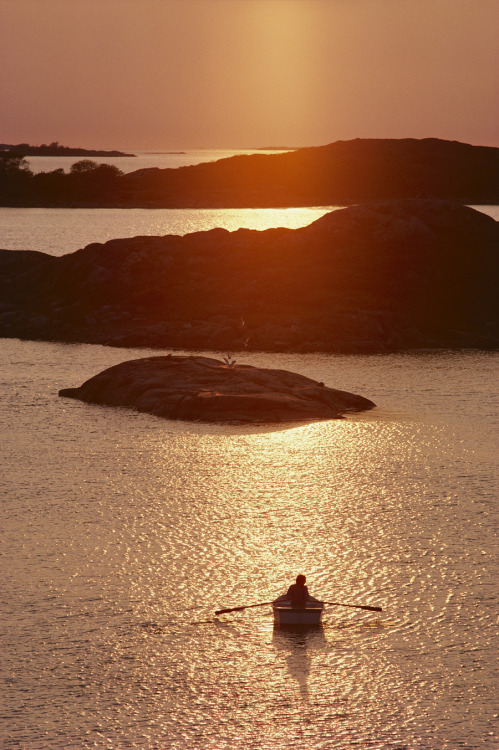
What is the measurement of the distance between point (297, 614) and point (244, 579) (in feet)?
20.5

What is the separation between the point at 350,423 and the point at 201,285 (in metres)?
59.2

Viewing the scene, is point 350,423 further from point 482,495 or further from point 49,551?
point 49,551

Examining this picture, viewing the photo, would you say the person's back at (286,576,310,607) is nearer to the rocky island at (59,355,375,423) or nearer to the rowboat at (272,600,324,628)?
the rowboat at (272,600,324,628)

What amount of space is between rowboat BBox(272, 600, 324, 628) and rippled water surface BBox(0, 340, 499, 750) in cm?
47

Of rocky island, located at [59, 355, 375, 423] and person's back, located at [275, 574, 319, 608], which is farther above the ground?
rocky island, located at [59, 355, 375, 423]

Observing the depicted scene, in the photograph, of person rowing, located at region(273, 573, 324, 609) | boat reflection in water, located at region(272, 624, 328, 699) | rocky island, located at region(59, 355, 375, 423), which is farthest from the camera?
rocky island, located at region(59, 355, 375, 423)

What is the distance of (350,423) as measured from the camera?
254 ft

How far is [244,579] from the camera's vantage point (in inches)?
1838

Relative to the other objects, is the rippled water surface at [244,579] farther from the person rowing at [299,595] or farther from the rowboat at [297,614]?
the person rowing at [299,595]

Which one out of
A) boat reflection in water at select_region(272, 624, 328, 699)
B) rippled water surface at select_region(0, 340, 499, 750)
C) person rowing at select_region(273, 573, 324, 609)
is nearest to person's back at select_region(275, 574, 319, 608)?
person rowing at select_region(273, 573, 324, 609)

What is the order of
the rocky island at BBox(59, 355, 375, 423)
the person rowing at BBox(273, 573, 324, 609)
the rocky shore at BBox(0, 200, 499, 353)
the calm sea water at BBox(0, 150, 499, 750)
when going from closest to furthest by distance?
the calm sea water at BBox(0, 150, 499, 750) < the person rowing at BBox(273, 573, 324, 609) < the rocky island at BBox(59, 355, 375, 423) < the rocky shore at BBox(0, 200, 499, 353)

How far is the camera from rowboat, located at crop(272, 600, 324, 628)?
4069 cm

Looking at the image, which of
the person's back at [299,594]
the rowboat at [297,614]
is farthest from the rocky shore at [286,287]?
the person's back at [299,594]

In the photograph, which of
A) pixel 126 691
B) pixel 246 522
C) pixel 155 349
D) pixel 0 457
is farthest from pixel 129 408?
pixel 126 691
